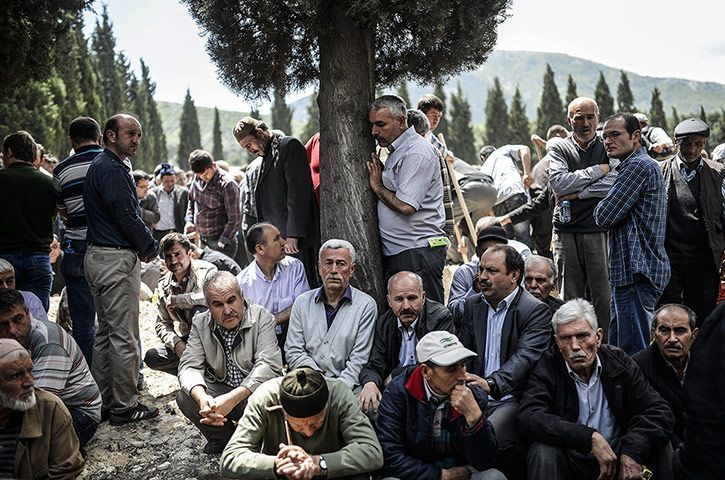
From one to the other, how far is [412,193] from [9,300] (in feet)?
9.52

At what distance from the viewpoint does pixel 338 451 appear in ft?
10.8

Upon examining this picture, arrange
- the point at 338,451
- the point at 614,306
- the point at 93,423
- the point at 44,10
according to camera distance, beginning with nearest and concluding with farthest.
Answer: the point at 338,451 < the point at 93,423 < the point at 614,306 < the point at 44,10

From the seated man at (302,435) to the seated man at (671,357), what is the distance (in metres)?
1.87

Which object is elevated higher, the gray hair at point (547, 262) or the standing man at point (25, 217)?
the standing man at point (25, 217)

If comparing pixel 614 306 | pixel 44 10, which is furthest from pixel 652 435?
pixel 44 10

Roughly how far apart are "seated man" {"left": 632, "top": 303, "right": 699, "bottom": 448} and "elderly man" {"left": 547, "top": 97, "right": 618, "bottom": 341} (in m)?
1.51

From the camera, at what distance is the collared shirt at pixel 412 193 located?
460 centimetres

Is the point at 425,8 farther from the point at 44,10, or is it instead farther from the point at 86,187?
the point at 44,10

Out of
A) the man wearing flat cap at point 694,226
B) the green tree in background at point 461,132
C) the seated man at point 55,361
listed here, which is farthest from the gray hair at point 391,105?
the green tree in background at point 461,132

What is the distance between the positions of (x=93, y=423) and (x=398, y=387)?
235 centimetres

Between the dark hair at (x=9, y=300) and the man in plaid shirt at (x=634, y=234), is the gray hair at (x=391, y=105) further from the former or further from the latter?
the dark hair at (x=9, y=300)

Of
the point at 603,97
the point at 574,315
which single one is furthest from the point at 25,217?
the point at 603,97

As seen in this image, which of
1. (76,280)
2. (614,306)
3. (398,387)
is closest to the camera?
(398,387)

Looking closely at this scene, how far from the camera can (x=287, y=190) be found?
18.0 feet
